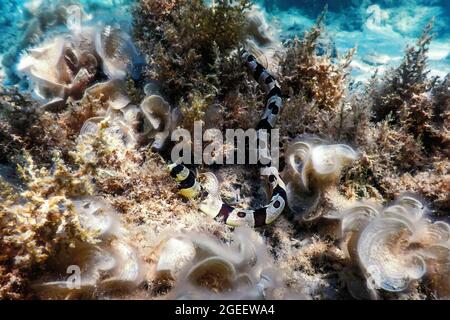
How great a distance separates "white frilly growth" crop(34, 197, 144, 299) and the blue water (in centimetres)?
754

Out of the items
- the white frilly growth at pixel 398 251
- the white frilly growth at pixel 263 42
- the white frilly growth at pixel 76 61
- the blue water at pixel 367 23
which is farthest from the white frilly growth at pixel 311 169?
the blue water at pixel 367 23

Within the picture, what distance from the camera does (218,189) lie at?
3600mm

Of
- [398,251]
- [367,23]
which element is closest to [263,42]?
[398,251]

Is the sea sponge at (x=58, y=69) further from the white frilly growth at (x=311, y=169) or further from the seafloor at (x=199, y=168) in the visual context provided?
the white frilly growth at (x=311, y=169)

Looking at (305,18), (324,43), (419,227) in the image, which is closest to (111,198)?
(419,227)

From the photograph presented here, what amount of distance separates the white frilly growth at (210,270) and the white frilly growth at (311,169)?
3.19 feet

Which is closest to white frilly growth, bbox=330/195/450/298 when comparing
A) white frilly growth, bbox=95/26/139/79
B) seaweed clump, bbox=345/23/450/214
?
seaweed clump, bbox=345/23/450/214

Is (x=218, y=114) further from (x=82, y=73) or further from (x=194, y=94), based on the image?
(x=82, y=73)

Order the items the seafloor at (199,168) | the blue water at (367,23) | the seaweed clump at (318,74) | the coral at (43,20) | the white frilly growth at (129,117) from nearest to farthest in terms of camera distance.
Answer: the seafloor at (199,168) < the white frilly growth at (129,117) < the seaweed clump at (318,74) < the coral at (43,20) < the blue water at (367,23)

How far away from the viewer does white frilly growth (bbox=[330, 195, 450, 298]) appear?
2379 millimetres

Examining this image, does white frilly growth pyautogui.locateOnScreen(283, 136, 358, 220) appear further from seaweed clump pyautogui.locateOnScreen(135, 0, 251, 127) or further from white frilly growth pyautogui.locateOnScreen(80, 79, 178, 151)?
white frilly growth pyautogui.locateOnScreen(80, 79, 178, 151)

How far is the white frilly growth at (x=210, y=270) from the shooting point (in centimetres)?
223

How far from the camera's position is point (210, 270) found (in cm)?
237

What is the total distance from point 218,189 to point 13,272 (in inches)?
82.4
